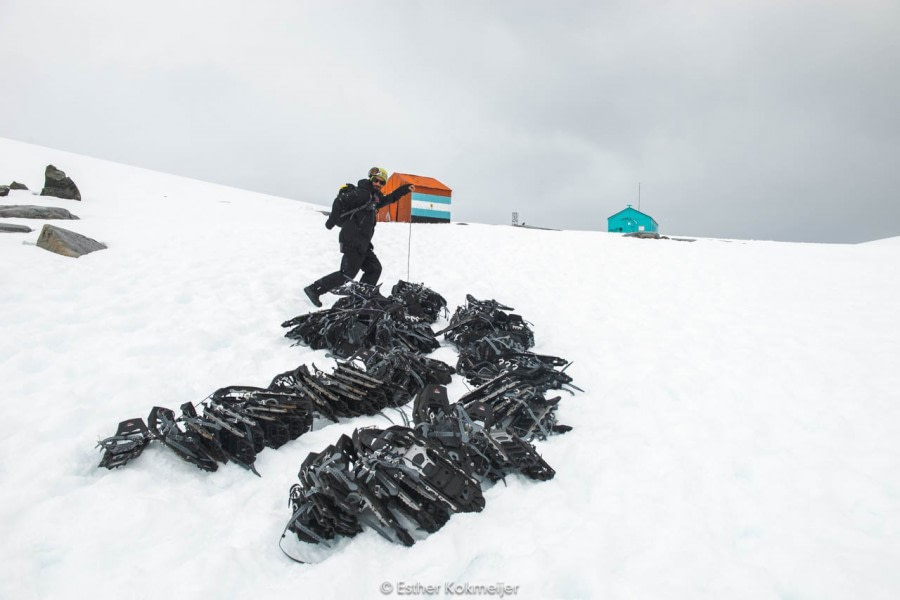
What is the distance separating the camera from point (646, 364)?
6293 mm

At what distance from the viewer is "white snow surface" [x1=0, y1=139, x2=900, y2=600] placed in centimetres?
258

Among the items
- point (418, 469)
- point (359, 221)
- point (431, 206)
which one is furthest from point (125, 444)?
point (431, 206)

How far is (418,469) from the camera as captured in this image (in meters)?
3.13

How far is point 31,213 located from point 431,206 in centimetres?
1738

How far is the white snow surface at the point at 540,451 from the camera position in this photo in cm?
258

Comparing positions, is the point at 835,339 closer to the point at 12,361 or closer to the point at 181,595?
the point at 181,595

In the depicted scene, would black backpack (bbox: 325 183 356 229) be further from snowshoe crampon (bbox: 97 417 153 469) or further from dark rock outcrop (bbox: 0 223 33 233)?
dark rock outcrop (bbox: 0 223 33 233)

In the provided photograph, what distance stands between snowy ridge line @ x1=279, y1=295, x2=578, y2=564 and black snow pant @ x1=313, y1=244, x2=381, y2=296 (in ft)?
14.7

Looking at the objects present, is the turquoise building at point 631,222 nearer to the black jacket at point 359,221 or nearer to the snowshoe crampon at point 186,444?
the black jacket at point 359,221

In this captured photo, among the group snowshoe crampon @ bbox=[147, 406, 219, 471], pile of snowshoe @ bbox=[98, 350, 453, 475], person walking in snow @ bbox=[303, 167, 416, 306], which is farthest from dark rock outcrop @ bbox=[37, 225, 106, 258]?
snowshoe crampon @ bbox=[147, 406, 219, 471]

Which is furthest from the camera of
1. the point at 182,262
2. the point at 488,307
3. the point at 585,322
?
the point at 182,262

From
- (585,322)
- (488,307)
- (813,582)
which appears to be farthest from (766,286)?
(813,582)

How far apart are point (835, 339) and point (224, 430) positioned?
352 inches

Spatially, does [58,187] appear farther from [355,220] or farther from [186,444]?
[186,444]
